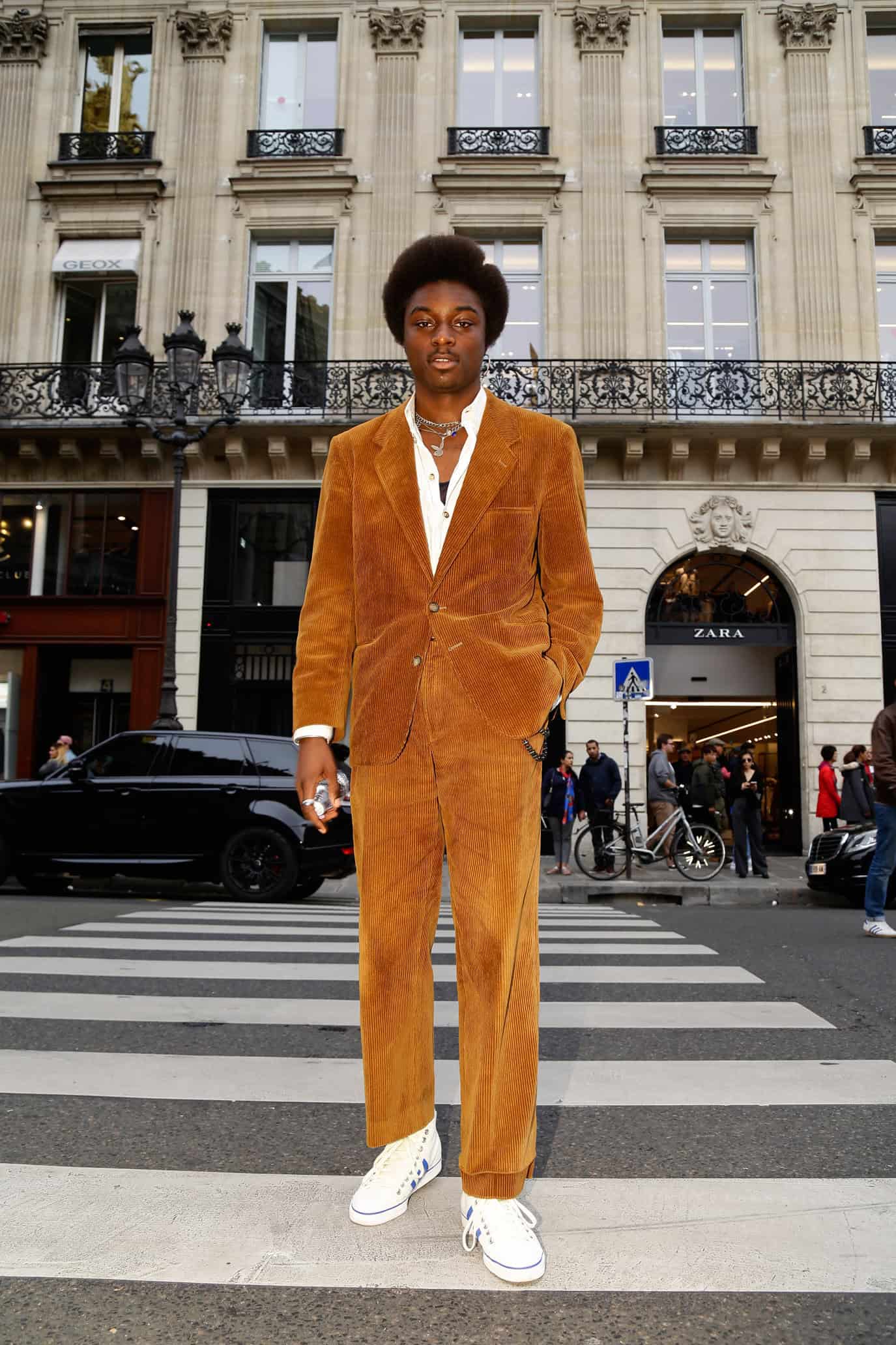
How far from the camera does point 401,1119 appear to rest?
7.86 ft

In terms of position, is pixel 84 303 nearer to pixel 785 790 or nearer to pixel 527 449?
pixel 785 790

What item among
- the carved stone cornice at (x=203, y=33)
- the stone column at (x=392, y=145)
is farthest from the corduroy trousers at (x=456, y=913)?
the carved stone cornice at (x=203, y=33)

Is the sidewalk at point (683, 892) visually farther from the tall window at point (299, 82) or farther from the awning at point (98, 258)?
the tall window at point (299, 82)

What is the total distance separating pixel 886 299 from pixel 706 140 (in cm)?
445

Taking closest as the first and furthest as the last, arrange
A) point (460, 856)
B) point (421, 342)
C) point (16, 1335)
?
point (16, 1335)
point (460, 856)
point (421, 342)

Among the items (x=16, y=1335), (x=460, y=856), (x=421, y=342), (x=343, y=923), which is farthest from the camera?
(x=343, y=923)

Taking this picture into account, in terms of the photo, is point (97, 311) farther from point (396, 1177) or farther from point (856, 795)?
point (396, 1177)

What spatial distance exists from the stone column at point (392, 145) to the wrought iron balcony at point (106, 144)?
179 inches

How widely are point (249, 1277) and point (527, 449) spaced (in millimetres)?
1837

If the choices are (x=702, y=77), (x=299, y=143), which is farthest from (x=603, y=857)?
(x=702, y=77)

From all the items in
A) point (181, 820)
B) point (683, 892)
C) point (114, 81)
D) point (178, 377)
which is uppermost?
point (114, 81)

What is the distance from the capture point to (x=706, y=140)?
66.0ft

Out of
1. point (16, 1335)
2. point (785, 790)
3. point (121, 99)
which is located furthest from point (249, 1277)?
point (121, 99)

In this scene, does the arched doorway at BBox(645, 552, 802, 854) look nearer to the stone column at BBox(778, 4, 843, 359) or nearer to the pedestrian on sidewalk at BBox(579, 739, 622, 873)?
the pedestrian on sidewalk at BBox(579, 739, 622, 873)
